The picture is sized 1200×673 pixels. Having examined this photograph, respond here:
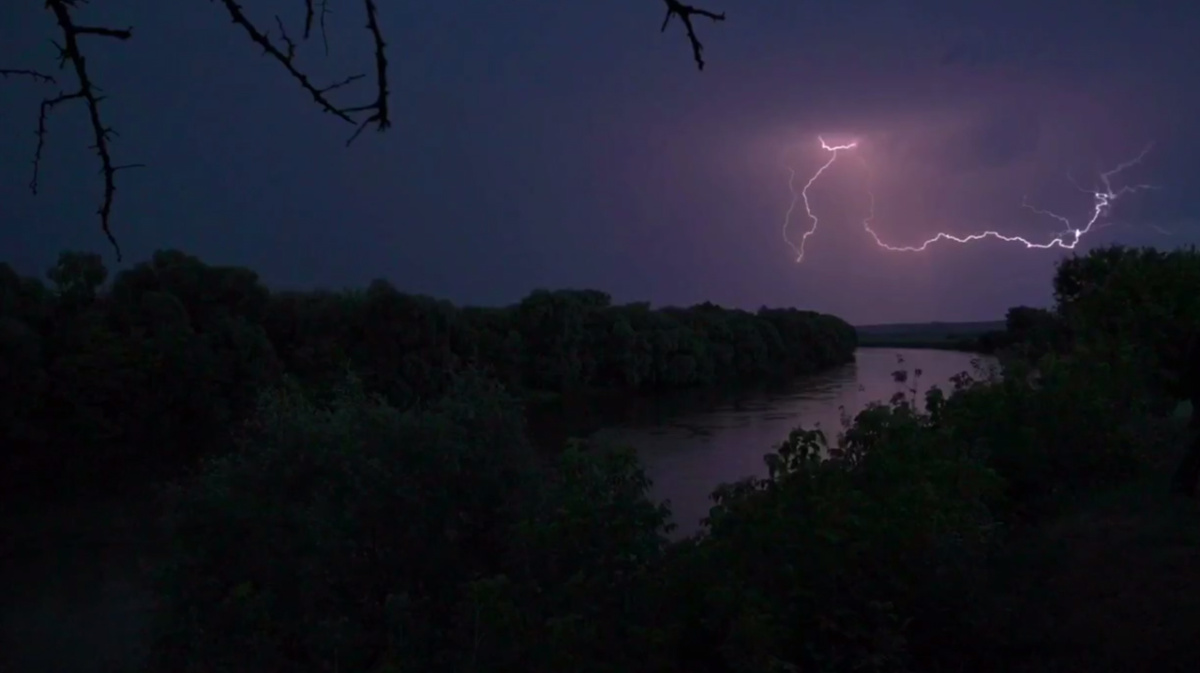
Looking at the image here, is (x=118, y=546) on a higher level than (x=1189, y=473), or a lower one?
lower

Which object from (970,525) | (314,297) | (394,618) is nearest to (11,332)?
(314,297)

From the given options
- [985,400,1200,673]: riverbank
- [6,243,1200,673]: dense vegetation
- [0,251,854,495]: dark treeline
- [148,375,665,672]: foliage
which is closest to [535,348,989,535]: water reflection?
[6,243,1200,673]: dense vegetation

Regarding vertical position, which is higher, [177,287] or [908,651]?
[177,287]

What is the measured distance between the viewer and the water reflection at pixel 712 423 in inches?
873

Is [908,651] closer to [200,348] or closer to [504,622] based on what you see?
[504,622]

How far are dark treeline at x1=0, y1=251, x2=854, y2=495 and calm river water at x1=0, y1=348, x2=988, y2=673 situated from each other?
3.48 meters

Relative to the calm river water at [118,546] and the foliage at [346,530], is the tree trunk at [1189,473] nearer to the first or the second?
the calm river water at [118,546]

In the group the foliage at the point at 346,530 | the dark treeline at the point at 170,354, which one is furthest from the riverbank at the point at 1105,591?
the dark treeline at the point at 170,354

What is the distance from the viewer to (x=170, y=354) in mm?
35406

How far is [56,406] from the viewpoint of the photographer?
33.8 metres

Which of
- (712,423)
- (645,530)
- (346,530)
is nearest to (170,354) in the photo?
(712,423)

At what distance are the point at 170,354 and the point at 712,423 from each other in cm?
1972

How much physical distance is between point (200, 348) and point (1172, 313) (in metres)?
30.0

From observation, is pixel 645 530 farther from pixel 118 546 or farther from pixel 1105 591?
pixel 118 546
